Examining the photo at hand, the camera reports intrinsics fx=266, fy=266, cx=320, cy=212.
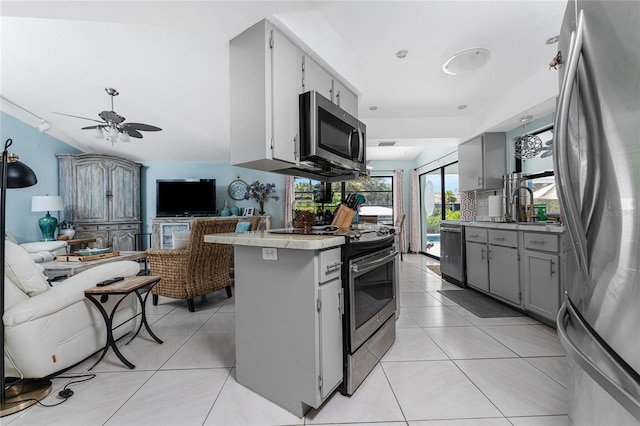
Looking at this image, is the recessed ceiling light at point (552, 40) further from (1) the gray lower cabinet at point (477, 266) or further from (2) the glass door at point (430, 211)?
(2) the glass door at point (430, 211)

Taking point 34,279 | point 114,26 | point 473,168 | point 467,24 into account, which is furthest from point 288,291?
point 473,168

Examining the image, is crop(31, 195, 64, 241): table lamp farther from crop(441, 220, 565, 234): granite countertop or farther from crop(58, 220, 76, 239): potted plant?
crop(441, 220, 565, 234): granite countertop

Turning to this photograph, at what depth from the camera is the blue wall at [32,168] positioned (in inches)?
169

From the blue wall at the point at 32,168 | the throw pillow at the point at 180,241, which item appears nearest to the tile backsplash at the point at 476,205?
the throw pillow at the point at 180,241

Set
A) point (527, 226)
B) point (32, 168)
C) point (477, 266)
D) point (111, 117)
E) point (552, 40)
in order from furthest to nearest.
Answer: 1. point (32, 168)
2. point (477, 266)
3. point (111, 117)
4. point (527, 226)
5. point (552, 40)

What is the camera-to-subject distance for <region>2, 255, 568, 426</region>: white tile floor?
1.38 metres

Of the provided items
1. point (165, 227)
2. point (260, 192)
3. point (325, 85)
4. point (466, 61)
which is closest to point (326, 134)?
point (325, 85)

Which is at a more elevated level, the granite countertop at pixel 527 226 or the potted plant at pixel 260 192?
the potted plant at pixel 260 192

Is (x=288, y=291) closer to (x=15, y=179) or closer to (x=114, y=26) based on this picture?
(x=15, y=179)

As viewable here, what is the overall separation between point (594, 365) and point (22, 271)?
2.71 meters

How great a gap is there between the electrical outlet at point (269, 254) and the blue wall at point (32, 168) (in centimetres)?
538

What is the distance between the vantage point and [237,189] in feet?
20.6

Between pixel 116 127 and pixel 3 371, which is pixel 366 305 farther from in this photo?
pixel 116 127

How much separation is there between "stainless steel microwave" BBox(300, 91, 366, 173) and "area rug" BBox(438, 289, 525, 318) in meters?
2.10
